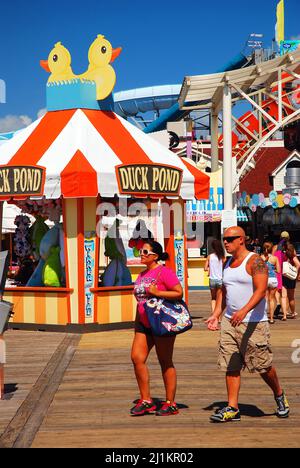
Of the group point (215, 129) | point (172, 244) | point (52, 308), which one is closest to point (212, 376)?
point (52, 308)

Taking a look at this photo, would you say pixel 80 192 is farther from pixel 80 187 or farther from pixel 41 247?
pixel 41 247

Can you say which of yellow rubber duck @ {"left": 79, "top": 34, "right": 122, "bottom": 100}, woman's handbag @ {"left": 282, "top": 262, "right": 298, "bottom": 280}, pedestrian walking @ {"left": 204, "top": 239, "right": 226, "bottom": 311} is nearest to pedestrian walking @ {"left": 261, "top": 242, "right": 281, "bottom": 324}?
woman's handbag @ {"left": 282, "top": 262, "right": 298, "bottom": 280}

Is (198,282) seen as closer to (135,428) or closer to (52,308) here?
(52,308)

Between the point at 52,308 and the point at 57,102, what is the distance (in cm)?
382

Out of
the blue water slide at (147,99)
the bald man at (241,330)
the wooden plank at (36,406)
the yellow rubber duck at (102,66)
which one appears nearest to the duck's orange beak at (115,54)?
the yellow rubber duck at (102,66)

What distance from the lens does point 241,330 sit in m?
6.84

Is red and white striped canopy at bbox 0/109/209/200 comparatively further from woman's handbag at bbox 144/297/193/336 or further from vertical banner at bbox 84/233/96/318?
woman's handbag at bbox 144/297/193/336

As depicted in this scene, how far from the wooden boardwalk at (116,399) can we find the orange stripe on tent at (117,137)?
10.8 feet

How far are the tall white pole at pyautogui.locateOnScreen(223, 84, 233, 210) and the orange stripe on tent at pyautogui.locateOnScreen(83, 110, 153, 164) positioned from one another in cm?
633

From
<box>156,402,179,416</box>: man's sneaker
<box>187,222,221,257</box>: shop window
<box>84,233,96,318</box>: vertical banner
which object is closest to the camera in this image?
<box>156,402,179,416</box>: man's sneaker

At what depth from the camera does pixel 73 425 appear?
6828mm

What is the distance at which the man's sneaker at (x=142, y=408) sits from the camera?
712 centimetres

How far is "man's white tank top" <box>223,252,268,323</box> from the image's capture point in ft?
22.4

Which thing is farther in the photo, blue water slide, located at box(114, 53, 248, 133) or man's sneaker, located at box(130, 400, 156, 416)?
blue water slide, located at box(114, 53, 248, 133)
